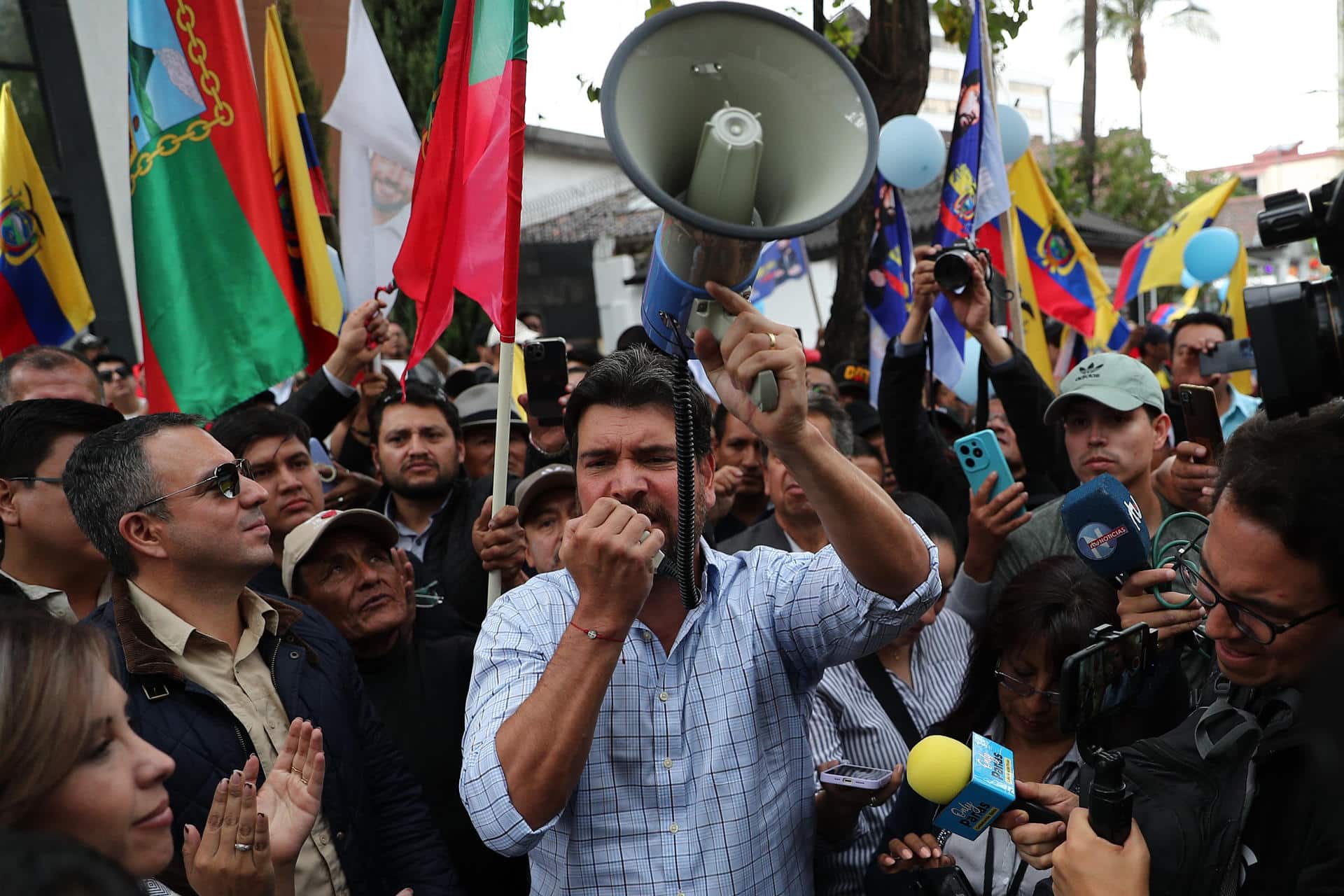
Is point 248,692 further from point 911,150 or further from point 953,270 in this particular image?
point 911,150

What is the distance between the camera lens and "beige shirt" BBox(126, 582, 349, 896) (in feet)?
7.82

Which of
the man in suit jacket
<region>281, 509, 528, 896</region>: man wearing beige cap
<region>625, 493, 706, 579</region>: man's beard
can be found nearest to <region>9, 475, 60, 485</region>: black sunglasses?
<region>281, 509, 528, 896</region>: man wearing beige cap

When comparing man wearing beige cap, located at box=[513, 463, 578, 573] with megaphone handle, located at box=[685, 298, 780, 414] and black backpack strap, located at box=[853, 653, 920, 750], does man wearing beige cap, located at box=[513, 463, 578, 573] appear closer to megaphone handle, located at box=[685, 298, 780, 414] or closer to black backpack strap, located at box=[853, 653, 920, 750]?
black backpack strap, located at box=[853, 653, 920, 750]

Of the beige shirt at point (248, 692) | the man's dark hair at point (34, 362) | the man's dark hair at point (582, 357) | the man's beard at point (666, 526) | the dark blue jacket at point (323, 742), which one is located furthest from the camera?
the man's dark hair at point (582, 357)

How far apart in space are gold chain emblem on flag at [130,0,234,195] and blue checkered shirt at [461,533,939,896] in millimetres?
2941

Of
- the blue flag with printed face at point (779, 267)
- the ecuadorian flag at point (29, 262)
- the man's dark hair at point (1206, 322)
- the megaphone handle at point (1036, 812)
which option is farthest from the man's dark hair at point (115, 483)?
the blue flag with printed face at point (779, 267)

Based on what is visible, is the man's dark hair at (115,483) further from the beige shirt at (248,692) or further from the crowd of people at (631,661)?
the beige shirt at (248,692)

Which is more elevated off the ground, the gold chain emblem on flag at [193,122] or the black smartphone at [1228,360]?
the gold chain emblem on flag at [193,122]

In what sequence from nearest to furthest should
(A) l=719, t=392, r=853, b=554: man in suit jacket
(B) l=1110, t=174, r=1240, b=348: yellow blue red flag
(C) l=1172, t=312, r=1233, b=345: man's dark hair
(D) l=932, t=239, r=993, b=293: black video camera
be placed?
(A) l=719, t=392, r=853, b=554: man in suit jacket < (D) l=932, t=239, r=993, b=293: black video camera < (C) l=1172, t=312, r=1233, b=345: man's dark hair < (B) l=1110, t=174, r=1240, b=348: yellow blue red flag

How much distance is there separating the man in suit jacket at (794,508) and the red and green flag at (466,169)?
1162mm

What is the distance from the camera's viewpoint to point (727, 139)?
1598mm

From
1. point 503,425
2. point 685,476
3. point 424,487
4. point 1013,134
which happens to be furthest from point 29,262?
point 1013,134

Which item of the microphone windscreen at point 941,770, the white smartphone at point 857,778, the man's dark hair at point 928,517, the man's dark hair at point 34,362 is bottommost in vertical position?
the man's dark hair at point 928,517

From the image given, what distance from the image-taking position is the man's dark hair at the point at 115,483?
2582 millimetres
